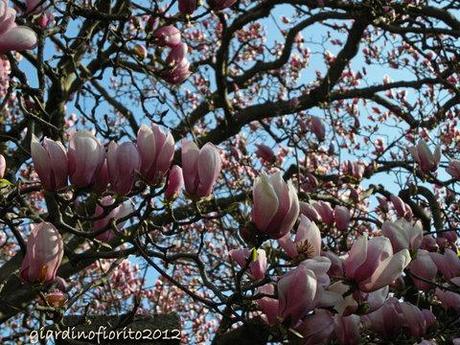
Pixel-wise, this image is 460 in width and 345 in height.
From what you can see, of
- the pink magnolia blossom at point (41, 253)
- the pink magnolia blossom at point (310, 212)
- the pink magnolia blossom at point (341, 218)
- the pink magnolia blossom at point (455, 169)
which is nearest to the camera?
the pink magnolia blossom at point (41, 253)

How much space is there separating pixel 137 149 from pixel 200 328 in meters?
6.39

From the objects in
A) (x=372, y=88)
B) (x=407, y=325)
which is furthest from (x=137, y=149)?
(x=372, y=88)

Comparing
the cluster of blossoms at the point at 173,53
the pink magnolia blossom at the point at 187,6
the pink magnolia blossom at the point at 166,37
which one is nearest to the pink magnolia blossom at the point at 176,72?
the cluster of blossoms at the point at 173,53

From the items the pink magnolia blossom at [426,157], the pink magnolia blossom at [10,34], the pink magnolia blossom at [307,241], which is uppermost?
the pink magnolia blossom at [426,157]

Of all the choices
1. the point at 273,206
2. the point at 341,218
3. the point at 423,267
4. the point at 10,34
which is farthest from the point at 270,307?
the point at 341,218

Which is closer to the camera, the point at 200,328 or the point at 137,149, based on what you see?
the point at 137,149

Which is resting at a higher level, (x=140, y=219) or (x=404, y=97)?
(x=404, y=97)

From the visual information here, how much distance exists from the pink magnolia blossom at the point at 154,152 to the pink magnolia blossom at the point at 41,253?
0.27 m

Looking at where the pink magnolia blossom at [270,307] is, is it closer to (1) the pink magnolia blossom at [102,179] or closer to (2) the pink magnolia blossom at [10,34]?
(1) the pink magnolia blossom at [102,179]

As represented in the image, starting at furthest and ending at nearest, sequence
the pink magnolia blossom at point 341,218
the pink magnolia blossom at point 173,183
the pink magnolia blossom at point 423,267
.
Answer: the pink magnolia blossom at point 341,218 < the pink magnolia blossom at point 423,267 < the pink magnolia blossom at point 173,183

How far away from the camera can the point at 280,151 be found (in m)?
7.32

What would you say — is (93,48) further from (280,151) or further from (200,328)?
(200,328)

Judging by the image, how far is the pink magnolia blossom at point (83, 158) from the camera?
1342 mm

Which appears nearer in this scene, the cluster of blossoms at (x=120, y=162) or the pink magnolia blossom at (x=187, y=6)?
the cluster of blossoms at (x=120, y=162)
